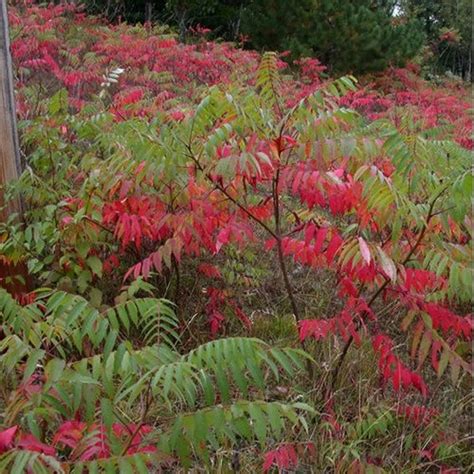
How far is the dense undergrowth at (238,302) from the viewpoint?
1.83 metres

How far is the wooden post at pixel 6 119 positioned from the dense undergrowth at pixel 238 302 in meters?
0.15

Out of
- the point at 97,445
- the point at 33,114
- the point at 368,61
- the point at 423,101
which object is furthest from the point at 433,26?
the point at 97,445

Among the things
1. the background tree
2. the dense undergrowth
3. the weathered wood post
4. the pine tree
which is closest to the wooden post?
the weathered wood post

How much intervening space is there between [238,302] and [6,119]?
1.56 meters

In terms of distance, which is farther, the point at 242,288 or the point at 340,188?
the point at 242,288

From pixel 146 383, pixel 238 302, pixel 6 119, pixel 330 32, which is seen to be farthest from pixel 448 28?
pixel 146 383

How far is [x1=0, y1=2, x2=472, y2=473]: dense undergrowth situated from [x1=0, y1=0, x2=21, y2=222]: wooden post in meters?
0.15

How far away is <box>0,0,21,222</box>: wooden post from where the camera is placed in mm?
3205

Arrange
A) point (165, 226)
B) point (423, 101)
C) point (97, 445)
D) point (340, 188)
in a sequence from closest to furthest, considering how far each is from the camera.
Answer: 1. point (97, 445)
2. point (340, 188)
3. point (165, 226)
4. point (423, 101)

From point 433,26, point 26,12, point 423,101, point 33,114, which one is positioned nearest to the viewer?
point 33,114

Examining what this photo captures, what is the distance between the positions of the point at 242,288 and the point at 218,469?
5.40ft

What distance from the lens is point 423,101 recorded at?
10953 millimetres

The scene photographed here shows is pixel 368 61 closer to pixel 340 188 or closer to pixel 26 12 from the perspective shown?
pixel 26 12

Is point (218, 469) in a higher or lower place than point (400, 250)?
lower
